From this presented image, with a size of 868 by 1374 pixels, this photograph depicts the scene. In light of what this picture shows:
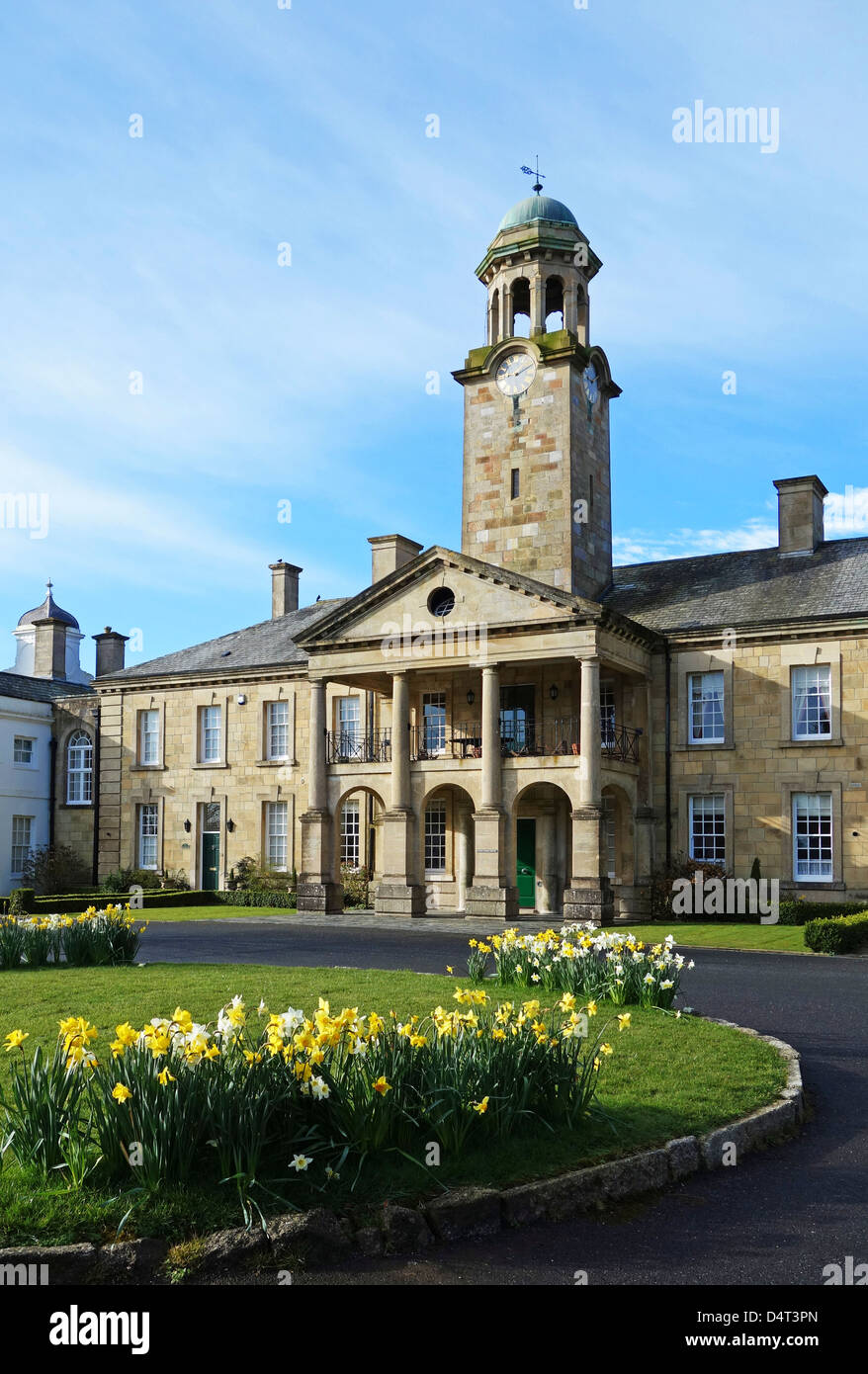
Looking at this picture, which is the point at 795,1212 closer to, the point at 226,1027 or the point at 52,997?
the point at 226,1027

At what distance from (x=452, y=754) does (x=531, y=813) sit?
3.13 m

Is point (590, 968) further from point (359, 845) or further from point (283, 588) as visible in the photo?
point (283, 588)

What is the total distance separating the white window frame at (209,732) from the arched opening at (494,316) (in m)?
15.7

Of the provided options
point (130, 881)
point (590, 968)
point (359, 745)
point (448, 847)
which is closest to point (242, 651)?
point (359, 745)

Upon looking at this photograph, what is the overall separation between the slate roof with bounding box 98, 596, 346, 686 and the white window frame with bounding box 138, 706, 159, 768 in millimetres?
1433

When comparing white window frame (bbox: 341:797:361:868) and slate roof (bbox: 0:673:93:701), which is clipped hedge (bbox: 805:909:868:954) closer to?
white window frame (bbox: 341:797:361:868)

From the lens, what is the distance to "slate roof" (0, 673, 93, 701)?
4335 centimetres

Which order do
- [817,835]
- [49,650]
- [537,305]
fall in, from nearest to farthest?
[817,835] < [537,305] < [49,650]

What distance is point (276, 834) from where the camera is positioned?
40.0 meters

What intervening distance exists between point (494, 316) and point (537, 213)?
11.2ft

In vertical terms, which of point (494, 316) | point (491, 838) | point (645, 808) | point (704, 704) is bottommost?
point (491, 838)

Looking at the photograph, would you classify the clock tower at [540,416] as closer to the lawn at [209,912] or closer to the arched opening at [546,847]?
the arched opening at [546,847]

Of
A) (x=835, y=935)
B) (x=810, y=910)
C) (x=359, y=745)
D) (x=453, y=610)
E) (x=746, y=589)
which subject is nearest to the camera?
(x=835, y=935)

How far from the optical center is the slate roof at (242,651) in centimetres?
4109
